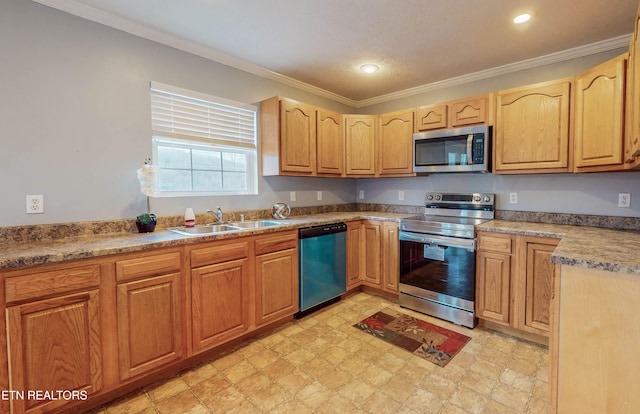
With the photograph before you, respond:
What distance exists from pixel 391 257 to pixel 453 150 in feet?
4.27

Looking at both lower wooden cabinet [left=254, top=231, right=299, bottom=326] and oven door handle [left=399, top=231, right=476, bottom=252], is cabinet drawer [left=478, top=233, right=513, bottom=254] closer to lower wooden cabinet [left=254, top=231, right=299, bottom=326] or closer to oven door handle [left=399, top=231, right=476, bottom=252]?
oven door handle [left=399, top=231, right=476, bottom=252]

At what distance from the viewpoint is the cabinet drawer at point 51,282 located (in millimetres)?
1409

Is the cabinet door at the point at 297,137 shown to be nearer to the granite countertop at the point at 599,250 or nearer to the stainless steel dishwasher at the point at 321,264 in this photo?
the stainless steel dishwasher at the point at 321,264

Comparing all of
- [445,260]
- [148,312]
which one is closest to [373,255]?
[445,260]

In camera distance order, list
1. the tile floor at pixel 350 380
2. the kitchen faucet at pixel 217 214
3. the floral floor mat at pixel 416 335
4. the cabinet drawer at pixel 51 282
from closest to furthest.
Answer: the cabinet drawer at pixel 51 282 → the tile floor at pixel 350 380 → the floral floor mat at pixel 416 335 → the kitchen faucet at pixel 217 214

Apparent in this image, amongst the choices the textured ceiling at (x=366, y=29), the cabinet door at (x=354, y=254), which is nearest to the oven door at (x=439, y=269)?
the cabinet door at (x=354, y=254)

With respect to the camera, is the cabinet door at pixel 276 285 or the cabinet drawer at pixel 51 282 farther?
the cabinet door at pixel 276 285

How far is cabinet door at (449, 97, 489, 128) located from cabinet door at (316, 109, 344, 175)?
1.25 metres

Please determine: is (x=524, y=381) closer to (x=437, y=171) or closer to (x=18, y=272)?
(x=437, y=171)

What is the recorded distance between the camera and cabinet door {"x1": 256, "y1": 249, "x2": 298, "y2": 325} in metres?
2.44

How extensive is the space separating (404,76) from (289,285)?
2576 mm

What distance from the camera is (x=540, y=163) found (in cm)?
254

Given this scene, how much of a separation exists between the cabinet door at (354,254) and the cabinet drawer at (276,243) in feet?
2.68

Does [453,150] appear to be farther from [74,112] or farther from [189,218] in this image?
[74,112]
